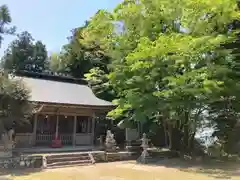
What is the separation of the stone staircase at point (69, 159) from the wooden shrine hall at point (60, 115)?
10.6 feet

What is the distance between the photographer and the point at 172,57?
15.1 metres

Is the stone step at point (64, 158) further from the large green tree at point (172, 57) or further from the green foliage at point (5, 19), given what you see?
the green foliage at point (5, 19)

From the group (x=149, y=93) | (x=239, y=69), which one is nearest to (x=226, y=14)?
(x=239, y=69)

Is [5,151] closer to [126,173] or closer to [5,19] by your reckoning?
[126,173]

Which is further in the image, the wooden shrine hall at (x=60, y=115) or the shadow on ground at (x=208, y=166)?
the wooden shrine hall at (x=60, y=115)

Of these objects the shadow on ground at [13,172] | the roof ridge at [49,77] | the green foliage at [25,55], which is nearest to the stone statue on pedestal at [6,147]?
the shadow on ground at [13,172]

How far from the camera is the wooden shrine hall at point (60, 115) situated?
18.6 m

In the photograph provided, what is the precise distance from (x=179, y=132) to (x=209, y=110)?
2.35 m

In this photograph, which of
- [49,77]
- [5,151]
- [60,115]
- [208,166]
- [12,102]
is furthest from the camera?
[49,77]

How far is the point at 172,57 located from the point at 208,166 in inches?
229

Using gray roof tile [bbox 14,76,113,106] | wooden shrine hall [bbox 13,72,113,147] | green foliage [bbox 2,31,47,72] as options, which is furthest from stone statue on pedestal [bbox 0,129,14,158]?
green foliage [bbox 2,31,47,72]

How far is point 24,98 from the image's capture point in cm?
1452

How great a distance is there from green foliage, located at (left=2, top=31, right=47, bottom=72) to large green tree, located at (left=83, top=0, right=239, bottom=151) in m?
29.6

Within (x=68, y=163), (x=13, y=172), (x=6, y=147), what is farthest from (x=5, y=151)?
(x=68, y=163)
